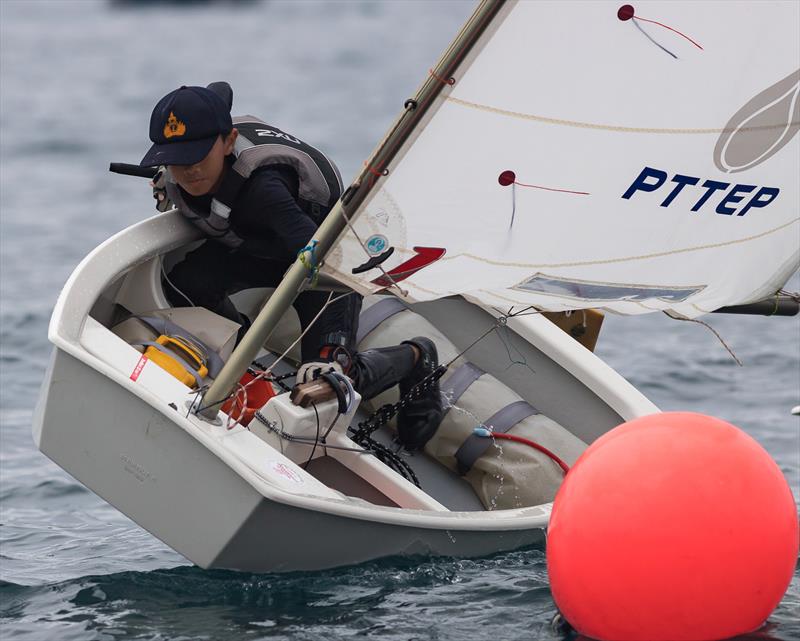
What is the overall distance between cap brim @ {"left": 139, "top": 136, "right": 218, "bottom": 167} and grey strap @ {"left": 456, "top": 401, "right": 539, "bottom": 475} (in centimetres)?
133

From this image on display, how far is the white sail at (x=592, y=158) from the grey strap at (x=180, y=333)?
2.51 ft

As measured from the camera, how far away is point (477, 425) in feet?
15.7

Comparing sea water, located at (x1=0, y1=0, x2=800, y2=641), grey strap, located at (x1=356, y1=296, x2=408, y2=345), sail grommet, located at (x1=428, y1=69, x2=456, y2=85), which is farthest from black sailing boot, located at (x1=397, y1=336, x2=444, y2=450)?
sail grommet, located at (x1=428, y1=69, x2=456, y2=85)

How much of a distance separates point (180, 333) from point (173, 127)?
647mm

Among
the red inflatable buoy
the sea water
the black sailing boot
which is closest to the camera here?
the red inflatable buoy

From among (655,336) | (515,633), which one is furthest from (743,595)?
(655,336)

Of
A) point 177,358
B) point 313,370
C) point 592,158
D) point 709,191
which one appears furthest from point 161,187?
point 709,191

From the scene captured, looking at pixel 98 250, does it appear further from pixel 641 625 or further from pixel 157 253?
pixel 641 625

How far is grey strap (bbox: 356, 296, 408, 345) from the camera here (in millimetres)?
5031

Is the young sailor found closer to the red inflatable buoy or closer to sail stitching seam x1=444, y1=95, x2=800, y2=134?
sail stitching seam x1=444, y1=95, x2=800, y2=134

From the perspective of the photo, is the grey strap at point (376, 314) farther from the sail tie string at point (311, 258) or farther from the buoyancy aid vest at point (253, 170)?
the sail tie string at point (311, 258)

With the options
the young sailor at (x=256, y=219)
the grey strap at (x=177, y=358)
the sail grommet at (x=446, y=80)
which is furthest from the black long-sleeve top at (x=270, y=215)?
the sail grommet at (x=446, y=80)

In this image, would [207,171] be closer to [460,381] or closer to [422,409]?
[422,409]

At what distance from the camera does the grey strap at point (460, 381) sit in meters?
4.91
